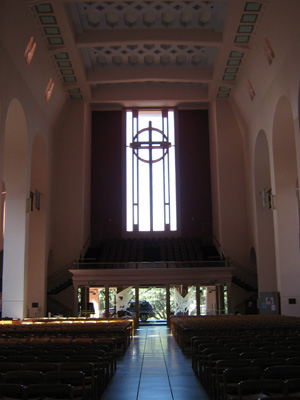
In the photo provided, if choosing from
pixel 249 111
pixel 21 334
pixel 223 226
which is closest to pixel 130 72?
pixel 249 111

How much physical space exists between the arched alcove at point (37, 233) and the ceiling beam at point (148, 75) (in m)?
5.34

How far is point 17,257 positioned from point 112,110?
1512 cm

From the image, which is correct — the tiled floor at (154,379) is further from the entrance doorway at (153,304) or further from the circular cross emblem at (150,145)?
the circular cross emblem at (150,145)

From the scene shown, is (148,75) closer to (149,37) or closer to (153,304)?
(149,37)

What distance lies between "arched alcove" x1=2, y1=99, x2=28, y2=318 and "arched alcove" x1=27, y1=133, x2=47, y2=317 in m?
2.88

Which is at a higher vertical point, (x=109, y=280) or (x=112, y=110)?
Answer: (x=112, y=110)

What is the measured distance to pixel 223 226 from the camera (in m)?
29.0

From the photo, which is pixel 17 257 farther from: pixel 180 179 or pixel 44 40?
pixel 180 179

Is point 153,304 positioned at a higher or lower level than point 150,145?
lower

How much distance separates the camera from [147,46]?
25.8 metres

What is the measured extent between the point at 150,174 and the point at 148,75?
722cm

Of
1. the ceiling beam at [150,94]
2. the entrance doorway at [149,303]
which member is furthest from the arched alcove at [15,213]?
the ceiling beam at [150,94]

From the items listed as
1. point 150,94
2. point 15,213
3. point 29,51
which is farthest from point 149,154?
point 29,51

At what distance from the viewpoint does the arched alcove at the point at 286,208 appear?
70.5 ft
